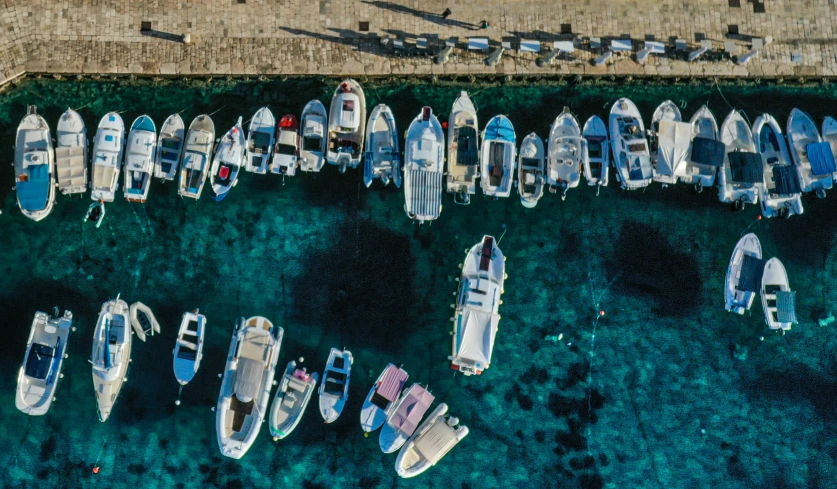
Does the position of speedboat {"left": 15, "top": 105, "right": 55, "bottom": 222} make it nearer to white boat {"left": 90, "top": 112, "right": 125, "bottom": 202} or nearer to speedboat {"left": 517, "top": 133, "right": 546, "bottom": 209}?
white boat {"left": 90, "top": 112, "right": 125, "bottom": 202}

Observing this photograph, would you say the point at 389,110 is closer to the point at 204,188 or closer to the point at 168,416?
the point at 204,188

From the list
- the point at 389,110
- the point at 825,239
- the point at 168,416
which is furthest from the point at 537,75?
the point at 168,416

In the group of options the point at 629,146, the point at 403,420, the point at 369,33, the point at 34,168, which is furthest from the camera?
the point at 369,33

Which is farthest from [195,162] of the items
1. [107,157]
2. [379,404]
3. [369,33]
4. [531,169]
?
[531,169]

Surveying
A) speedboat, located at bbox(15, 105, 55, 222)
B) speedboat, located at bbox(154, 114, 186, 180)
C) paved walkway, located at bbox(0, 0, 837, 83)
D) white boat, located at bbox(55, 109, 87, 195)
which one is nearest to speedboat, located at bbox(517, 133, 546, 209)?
paved walkway, located at bbox(0, 0, 837, 83)

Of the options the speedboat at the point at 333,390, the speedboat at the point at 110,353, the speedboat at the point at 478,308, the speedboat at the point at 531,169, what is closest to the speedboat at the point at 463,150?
the speedboat at the point at 531,169

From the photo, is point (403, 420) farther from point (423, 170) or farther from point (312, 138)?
point (312, 138)

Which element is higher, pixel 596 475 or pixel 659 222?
pixel 659 222
